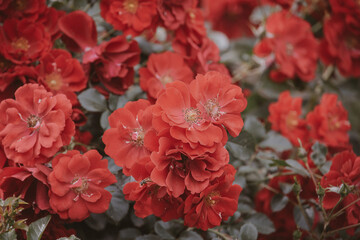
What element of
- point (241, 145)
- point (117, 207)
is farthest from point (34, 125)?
point (241, 145)

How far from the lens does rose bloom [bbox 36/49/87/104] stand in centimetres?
85

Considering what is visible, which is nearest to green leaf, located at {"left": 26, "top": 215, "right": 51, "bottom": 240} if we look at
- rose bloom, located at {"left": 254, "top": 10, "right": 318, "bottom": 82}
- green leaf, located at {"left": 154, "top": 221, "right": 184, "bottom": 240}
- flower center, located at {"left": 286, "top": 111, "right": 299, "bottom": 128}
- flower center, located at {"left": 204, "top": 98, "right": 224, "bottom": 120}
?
green leaf, located at {"left": 154, "top": 221, "right": 184, "bottom": 240}

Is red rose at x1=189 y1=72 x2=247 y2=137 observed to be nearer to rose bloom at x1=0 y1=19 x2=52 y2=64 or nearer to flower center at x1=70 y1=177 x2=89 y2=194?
flower center at x1=70 y1=177 x2=89 y2=194

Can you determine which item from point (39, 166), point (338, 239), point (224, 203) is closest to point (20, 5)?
point (39, 166)

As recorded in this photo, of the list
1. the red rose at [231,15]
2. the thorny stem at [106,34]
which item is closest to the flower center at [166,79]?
the thorny stem at [106,34]

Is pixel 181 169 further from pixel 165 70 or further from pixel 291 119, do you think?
pixel 291 119

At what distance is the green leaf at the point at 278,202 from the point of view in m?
0.94

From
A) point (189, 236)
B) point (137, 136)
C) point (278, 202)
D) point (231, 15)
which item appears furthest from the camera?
point (231, 15)

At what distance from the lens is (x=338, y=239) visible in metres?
0.93

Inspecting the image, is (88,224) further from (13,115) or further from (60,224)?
(13,115)

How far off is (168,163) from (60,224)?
0.28 m

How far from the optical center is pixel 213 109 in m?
0.69

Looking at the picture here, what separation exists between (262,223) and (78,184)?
0.49 meters

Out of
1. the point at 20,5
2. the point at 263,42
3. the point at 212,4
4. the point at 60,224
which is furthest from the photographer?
the point at 212,4
